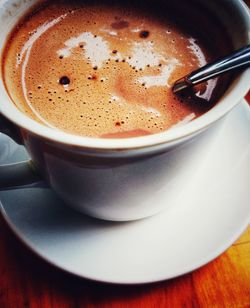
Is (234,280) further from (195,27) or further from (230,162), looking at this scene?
(195,27)

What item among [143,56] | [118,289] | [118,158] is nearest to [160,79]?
[143,56]

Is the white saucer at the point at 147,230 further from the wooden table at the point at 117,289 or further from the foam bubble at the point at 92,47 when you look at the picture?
the foam bubble at the point at 92,47

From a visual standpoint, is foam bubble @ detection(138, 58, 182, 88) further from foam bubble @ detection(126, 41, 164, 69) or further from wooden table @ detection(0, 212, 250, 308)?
wooden table @ detection(0, 212, 250, 308)

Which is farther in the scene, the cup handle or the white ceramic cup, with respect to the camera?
the cup handle

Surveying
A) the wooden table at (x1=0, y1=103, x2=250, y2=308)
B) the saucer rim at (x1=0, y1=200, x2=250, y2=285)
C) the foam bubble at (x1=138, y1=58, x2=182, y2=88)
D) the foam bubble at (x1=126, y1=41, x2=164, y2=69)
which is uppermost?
the foam bubble at (x1=126, y1=41, x2=164, y2=69)

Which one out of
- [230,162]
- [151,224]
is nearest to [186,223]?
[151,224]

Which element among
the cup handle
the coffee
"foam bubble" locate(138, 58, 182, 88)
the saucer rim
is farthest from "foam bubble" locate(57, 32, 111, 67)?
the saucer rim

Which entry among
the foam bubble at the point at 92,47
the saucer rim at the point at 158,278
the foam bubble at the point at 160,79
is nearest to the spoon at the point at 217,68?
the foam bubble at the point at 160,79
